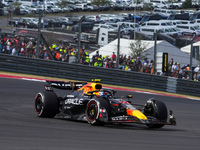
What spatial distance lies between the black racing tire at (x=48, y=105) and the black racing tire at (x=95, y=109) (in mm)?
1089

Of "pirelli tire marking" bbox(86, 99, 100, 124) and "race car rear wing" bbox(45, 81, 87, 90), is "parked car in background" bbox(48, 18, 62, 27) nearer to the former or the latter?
"race car rear wing" bbox(45, 81, 87, 90)

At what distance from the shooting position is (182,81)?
21203 mm

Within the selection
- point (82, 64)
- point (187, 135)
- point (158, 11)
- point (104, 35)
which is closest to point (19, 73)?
point (82, 64)

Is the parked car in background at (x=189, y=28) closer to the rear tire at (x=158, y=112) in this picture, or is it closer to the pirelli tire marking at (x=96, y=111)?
A: the rear tire at (x=158, y=112)

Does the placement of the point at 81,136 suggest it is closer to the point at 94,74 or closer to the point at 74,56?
the point at 94,74

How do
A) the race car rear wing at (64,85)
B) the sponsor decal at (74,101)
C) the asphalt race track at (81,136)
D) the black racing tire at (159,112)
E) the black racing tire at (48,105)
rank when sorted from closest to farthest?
the asphalt race track at (81,136), the black racing tire at (159,112), the sponsor decal at (74,101), the black racing tire at (48,105), the race car rear wing at (64,85)

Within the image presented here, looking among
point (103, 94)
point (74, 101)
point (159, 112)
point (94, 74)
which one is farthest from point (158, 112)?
point (94, 74)

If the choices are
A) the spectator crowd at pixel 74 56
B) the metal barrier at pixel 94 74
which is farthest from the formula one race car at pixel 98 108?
the spectator crowd at pixel 74 56

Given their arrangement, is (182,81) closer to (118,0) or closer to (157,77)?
(157,77)

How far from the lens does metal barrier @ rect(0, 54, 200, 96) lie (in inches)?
787

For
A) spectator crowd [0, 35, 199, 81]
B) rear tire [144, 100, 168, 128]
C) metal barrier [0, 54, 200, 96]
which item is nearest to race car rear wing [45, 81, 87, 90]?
rear tire [144, 100, 168, 128]

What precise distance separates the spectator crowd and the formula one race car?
9.21 meters

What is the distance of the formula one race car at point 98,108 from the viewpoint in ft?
31.5

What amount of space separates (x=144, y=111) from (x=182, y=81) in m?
10.9
